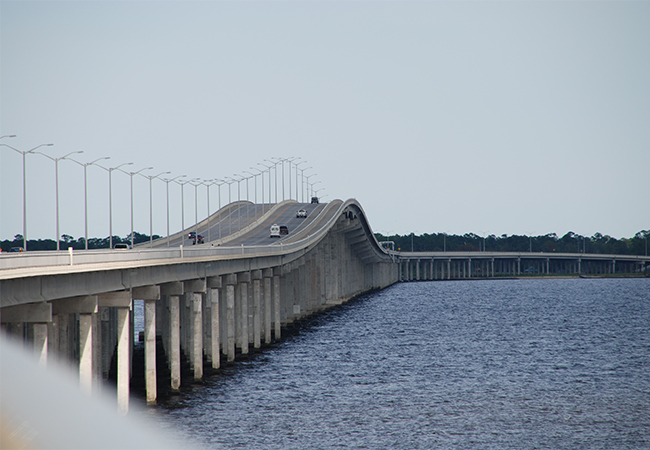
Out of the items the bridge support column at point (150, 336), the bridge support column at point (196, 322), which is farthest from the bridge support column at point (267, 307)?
the bridge support column at point (150, 336)

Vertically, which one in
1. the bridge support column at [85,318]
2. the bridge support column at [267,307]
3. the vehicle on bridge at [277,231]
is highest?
the vehicle on bridge at [277,231]

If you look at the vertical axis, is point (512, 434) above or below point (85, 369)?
below

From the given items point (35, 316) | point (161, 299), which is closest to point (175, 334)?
point (35, 316)

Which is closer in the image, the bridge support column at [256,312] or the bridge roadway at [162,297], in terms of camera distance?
the bridge roadway at [162,297]

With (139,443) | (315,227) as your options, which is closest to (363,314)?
(315,227)

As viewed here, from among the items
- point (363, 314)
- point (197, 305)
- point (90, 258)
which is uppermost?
point (90, 258)

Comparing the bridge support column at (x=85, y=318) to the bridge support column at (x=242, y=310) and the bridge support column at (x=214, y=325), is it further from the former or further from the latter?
the bridge support column at (x=242, y=310)

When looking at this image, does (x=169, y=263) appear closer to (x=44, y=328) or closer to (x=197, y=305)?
(x=197, y=305)

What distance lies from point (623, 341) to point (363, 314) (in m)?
42.4

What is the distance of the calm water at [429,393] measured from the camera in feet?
121

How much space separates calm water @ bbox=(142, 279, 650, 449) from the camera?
36.8 metres

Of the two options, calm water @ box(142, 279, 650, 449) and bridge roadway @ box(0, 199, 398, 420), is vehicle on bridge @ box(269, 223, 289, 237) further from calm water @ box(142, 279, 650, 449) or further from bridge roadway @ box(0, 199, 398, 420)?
calm water @ box(142, 279, 650, 449)

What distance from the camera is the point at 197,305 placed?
52688 millimetres

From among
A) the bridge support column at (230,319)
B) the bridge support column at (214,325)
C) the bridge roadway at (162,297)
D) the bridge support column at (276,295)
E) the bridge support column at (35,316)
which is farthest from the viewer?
the bridge support column at (276,295)
